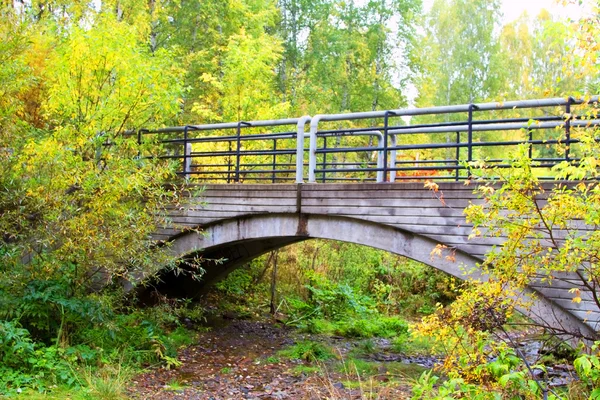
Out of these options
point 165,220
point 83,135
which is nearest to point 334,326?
point 165,220

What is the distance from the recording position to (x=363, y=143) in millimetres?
22500

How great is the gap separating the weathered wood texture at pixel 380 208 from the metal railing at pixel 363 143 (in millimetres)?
288

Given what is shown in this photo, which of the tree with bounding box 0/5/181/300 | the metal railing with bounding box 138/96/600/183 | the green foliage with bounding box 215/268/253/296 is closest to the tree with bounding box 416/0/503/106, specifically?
the metal railing with bounding box 138/96/600/183

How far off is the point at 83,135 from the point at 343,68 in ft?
41.3

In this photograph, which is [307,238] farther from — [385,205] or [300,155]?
[385,205]

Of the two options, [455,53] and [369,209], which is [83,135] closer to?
[369,209]

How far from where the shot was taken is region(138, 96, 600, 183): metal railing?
660 cm

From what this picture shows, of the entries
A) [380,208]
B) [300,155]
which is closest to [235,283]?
[300,155]

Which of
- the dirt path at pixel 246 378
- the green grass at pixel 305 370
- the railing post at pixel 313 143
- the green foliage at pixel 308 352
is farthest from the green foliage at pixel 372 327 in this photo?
the railing post at pixel 313 143

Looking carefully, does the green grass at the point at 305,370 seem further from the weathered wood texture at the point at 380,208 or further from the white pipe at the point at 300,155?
the white pipe at the point at 300,155

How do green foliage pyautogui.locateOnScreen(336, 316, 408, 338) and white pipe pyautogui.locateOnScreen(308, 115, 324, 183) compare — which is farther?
green foliage pyautogui.locateOnScreen(336, 316, 408, 338)

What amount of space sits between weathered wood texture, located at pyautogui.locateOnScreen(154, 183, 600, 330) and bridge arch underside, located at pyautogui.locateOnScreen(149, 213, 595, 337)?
0.30ft

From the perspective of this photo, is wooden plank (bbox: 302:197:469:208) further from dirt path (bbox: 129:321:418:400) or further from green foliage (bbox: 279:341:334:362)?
green foliage (bbox: 279:341:334:362)

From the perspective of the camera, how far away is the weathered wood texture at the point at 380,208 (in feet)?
22.1
